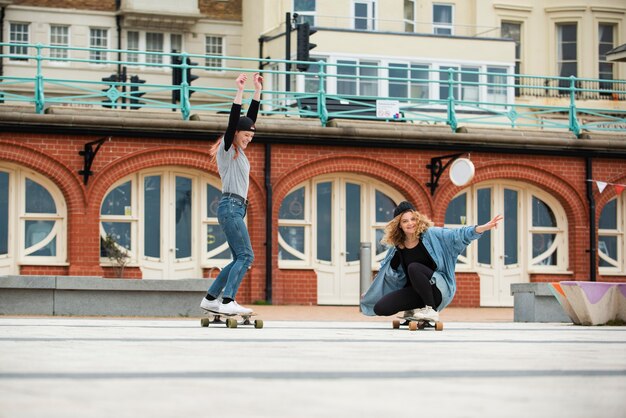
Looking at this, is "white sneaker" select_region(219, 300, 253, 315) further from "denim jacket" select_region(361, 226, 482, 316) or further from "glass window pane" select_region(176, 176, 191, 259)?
"glass window pane" select_region(176, 176, 191, 259)

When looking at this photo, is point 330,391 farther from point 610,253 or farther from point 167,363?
point 610,253

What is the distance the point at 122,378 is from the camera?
5.73m

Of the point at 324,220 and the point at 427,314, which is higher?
the point at 324,220

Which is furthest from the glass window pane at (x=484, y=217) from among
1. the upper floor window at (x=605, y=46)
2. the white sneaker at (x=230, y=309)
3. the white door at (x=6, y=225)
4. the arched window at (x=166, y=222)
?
the upper floor window at (x=605, y=46)

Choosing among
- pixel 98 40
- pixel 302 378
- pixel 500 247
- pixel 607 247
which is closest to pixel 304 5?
pixel 98 40

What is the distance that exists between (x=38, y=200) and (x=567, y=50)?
25.7 m

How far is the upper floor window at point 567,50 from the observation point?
44844 millimetres

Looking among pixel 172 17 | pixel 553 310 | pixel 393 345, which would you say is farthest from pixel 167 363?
pixel 172 17

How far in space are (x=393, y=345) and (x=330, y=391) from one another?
3.51 metres

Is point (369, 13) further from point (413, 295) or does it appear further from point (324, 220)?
A: point (413, 295)

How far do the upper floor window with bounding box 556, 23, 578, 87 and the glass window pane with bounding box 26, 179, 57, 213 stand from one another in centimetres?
2499

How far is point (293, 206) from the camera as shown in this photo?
1022 inches

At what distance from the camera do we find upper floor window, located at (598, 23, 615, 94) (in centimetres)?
4488

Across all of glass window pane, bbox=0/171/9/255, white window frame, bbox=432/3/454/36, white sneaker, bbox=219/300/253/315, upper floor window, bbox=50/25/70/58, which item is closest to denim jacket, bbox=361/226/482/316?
white sneaker, bbox=219/300/253/315
